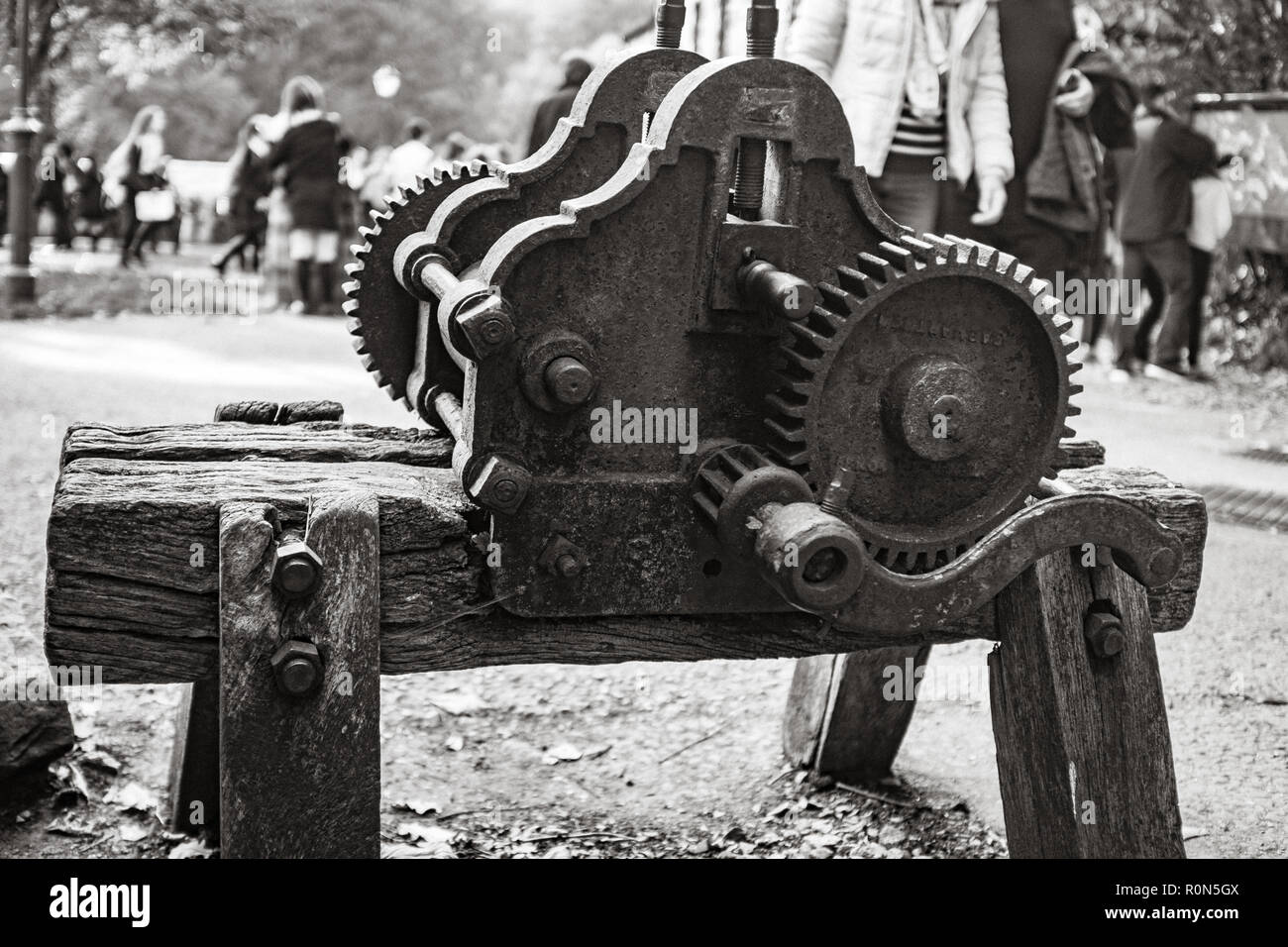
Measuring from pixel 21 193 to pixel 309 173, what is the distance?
2677 mm

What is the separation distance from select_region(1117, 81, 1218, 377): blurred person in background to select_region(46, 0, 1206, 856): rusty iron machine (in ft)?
32.7

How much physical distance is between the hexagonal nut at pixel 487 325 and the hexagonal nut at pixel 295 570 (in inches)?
14.6

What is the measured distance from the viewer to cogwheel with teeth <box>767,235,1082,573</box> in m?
2.22

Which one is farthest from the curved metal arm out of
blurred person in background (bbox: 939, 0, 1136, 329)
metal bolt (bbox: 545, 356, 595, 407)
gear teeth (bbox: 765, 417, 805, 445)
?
blurred person in background (bbox: 939, 0, 1136, 329)

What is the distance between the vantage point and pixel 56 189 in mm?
22281

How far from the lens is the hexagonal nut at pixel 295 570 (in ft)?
6.77

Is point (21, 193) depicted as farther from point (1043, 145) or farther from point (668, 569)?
point (668, 569)

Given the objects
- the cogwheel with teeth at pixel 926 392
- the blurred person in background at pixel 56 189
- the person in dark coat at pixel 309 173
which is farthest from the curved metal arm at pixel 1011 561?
the blurred person in background at pixel 56 189

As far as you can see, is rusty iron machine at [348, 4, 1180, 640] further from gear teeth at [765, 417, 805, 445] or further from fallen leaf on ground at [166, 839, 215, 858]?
fallen leaf on ground at [166, 839, 215, 858]

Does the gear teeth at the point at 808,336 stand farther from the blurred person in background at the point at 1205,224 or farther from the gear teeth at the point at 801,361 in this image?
the blurred person in background at the point at 1205,224

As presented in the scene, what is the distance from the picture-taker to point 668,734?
4.27 m
